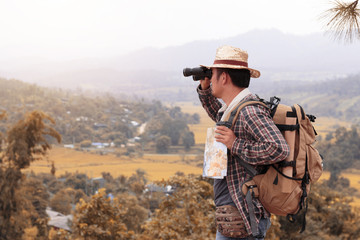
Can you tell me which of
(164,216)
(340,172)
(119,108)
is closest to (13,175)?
(164,216)

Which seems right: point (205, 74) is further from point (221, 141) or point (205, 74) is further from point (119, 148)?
point (119, 148)

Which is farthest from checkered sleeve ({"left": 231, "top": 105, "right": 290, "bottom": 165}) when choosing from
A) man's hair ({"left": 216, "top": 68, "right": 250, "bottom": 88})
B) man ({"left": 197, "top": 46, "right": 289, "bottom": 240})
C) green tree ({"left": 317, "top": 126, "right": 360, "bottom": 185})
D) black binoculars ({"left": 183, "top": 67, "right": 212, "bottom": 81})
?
green tree ({"left": 317, "top": 126, "right": 360, "bottom": 185})

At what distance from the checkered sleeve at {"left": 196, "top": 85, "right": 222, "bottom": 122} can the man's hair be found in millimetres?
250

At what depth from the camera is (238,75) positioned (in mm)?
→ 1766

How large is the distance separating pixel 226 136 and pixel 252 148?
126 mm

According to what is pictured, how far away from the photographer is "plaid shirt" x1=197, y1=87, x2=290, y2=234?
1546 mm

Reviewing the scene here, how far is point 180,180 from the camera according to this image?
6156 mm

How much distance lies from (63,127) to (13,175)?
4137 centimetres

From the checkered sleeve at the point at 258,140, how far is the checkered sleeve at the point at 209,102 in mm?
400

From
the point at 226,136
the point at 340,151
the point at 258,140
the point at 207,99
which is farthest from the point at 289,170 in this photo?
the point at 340,151

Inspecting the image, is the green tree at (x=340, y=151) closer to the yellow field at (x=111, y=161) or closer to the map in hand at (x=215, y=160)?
the yellow field at (x=111, y=161)

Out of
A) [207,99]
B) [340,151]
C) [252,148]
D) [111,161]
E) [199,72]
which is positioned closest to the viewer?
[252,148]

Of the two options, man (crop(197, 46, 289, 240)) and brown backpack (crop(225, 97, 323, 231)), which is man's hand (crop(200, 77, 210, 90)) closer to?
man (crop(197, 46, 289, 240))

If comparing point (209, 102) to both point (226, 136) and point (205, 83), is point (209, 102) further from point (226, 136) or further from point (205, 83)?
point (226, 136)
